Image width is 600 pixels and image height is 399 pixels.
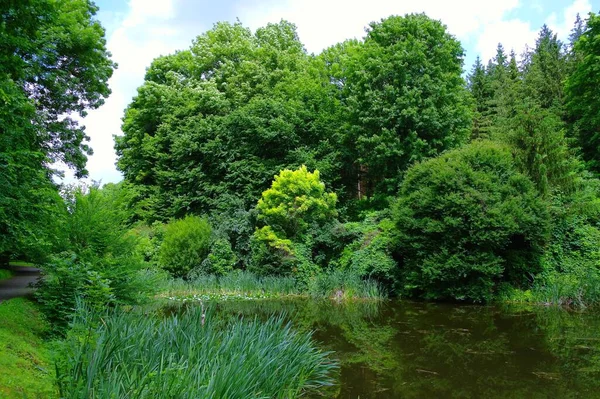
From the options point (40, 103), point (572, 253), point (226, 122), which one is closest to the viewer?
→ point (572, 253)

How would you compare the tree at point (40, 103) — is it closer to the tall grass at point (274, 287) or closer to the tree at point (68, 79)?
the tree at point (68, 79)

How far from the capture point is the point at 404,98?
61.3 feet

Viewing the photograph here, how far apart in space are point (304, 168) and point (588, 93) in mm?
15712

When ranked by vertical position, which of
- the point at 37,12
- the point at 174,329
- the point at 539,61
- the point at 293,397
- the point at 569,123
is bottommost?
the point at 293,397

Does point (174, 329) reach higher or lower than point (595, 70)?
lower

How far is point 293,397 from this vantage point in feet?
16.0

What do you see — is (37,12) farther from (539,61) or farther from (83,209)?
(539,61)

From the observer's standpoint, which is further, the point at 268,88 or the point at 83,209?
the point at 268,88

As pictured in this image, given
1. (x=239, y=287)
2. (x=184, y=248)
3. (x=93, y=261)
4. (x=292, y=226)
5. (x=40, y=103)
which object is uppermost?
(x=40, y=103)

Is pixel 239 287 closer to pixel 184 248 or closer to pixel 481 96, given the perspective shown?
pixel 184 248

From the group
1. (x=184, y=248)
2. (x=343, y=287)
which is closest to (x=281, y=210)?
(x=343, y=287)

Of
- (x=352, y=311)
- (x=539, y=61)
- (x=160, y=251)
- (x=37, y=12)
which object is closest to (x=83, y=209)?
(x=37, y=12)

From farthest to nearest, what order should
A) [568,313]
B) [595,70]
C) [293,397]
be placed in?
[595,70]
[568,313]
[293,397]

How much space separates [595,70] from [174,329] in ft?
73.3
